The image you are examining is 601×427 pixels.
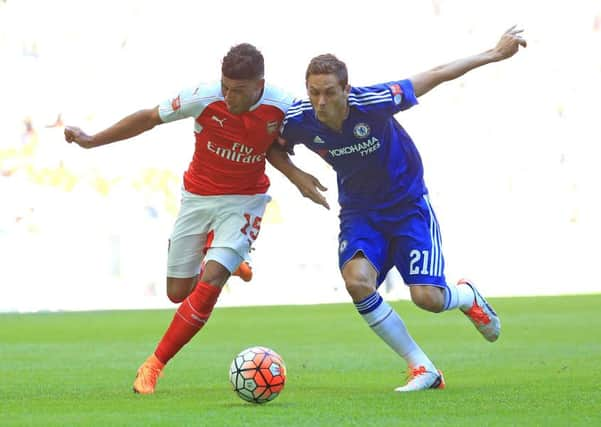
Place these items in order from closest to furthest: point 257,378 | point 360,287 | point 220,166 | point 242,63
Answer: point 257,378 < point 242,63 < point 360,287 < point 220,166

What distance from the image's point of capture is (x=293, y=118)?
21.2ft

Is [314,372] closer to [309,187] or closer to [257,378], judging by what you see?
[309,187]

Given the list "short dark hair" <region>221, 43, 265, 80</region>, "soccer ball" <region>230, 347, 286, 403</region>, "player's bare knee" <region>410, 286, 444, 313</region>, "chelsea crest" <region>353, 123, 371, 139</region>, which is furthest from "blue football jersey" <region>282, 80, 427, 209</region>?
"soccer ball" <region>230, 347, 286, 403</region>

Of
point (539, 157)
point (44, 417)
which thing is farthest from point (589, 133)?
point (44, 417)

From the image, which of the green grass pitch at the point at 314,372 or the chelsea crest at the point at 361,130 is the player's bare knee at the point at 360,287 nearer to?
the green grass pitch at the point at 314,372

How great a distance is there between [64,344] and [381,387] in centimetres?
489

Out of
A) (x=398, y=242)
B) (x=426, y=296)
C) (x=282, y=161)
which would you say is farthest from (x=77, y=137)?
(x=426, y=296)

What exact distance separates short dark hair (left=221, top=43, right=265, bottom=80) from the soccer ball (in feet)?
4.85

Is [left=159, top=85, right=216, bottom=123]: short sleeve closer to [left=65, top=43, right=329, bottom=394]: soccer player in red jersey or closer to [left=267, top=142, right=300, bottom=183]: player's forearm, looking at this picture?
[left=65, top=43, right=329, bottom=394]: soccer player in red jersey

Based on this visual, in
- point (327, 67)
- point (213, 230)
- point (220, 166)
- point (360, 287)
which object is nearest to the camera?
point (327, 67)

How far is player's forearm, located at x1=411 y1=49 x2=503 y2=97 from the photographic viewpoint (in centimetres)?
629

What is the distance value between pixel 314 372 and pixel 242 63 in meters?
2.29

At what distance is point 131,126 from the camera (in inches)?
260

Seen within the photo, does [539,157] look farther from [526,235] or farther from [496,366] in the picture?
[496,366]
